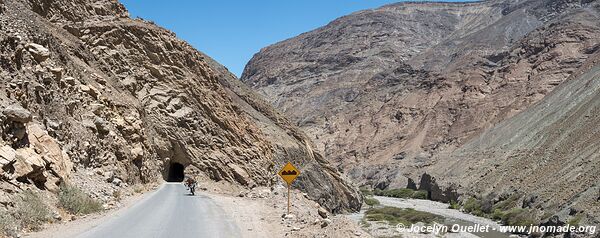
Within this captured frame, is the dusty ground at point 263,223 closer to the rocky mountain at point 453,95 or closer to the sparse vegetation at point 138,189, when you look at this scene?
the sparse vegetation at point 138,189

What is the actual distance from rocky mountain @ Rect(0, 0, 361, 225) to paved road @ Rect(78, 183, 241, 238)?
77.9 inches

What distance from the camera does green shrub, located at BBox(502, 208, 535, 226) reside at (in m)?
33.2

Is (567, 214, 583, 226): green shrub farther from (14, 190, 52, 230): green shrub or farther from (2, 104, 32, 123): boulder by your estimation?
(2, 104, 32, 123): boulder

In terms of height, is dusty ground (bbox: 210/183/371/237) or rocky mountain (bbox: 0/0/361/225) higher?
rocky mountain (bbox: 0/0/361/225)

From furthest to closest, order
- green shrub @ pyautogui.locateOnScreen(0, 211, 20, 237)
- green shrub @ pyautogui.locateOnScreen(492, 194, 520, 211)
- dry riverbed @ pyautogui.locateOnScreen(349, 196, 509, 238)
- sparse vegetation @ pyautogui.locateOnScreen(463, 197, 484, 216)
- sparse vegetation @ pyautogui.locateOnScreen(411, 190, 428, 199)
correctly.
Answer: sparse vegetation @ pyautogui.locateOnScreen(411, 190, 428, 199)
sparse vegetation @ pyautogui.locateOnScreen(463, 197, 484, 216)
green shrub @ pyautogui.locateOnScreen(492, 194, 520, 211)
dry riverbed @ pyautogui.locateOnScreen(349, 196, 509, 238)
green shrub @ pyautogui.locateOnScreen(0, 211, 20, 237)

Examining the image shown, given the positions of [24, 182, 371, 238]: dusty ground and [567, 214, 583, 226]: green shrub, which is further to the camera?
[567, 214, 583, 226]: green shrub

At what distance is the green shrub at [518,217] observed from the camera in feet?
109

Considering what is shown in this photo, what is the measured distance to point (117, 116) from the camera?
89.0ft

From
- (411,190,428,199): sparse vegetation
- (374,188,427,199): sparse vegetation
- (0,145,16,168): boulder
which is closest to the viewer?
(0,145,16,168): boulder

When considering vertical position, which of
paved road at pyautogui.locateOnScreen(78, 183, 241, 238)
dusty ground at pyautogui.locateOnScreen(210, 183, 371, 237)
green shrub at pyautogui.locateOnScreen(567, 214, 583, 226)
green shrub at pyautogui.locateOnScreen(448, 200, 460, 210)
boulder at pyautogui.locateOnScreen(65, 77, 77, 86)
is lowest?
green shrub at pyautogui.locateOnScreen(448, 200, 460, 210)

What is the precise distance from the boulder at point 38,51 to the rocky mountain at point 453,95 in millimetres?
25133

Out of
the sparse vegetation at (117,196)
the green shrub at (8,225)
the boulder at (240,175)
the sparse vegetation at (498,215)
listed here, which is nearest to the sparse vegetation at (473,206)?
the sparse vegetation at (498,215)

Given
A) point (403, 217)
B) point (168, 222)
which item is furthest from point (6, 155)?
point (403, 217)

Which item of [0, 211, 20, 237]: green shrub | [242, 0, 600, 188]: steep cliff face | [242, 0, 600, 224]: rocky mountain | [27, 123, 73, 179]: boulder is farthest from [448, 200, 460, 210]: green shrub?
[0, 211, 20, 237]: green shrub
